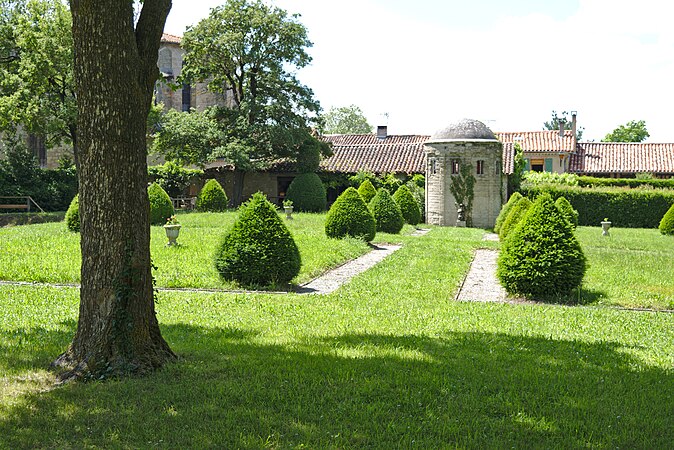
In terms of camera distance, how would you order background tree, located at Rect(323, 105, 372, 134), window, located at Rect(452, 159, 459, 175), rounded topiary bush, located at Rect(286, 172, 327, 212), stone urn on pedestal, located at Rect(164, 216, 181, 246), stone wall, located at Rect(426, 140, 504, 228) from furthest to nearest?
1. background tree, located at Rect(323, 105, 372, 134)
2. rounded topiary bush, located at Rect(286, 172, 327, 212)
3. window, located at Rect(452, 159, 459, 175)
4. stone wall, located at Rect(426, 140, 504, 228)
5. stone urn on pedestal, located at Rect(164, 216, 181, 246)

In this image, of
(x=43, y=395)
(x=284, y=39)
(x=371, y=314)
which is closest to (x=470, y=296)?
(x=371, y=314)

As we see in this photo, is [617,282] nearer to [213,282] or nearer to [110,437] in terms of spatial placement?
[213,282]

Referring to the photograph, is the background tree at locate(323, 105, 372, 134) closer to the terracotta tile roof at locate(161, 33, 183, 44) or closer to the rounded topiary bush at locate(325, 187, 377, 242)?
the terracotta tile roof at locate(161, 33, 183, 44)

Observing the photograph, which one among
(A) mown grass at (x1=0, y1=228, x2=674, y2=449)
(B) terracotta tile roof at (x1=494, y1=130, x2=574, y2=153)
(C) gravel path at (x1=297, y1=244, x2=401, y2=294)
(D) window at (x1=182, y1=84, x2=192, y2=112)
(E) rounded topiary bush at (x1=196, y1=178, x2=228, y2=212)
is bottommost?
(C) gravel path at (x1=297, y1=244, x2=401, y2=294)

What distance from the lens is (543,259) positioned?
11273 mm

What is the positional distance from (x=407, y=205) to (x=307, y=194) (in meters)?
6.97

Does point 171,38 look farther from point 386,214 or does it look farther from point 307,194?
point 386,214

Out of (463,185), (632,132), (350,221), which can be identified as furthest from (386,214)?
(632,132)

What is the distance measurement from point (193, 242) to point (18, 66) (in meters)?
21.3

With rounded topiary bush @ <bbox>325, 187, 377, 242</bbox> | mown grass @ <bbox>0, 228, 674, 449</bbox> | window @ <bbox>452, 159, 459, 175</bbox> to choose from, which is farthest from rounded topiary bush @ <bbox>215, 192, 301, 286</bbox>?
window @ <bbox>452, 159, 459, 175</bbox>

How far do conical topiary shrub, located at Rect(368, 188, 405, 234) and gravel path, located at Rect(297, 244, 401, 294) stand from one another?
5.65 metres

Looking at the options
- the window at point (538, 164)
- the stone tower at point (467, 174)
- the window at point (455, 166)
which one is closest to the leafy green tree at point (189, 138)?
the stone tower at point (467, 174)

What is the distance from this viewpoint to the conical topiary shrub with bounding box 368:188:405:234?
82.6 feet

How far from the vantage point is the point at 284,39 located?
36469 mm
